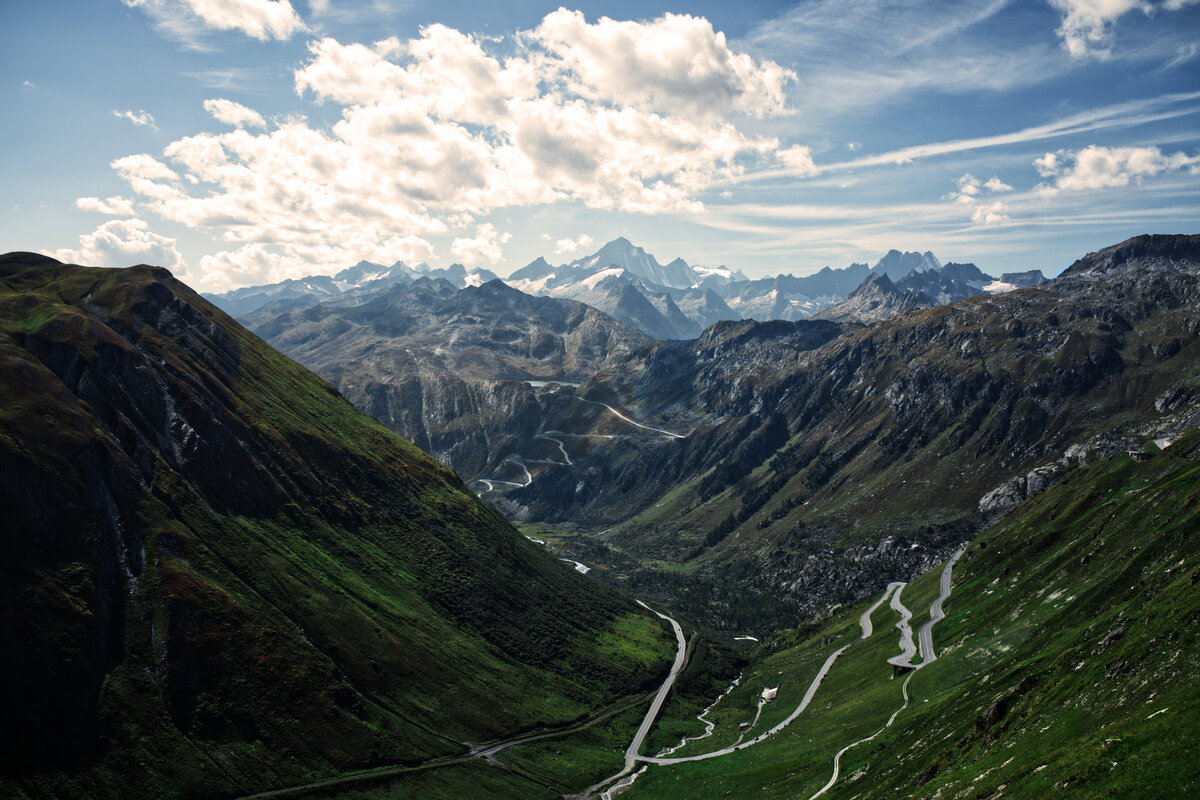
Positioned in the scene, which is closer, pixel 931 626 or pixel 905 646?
pixel 905 646

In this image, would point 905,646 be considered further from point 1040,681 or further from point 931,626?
point 1040,681

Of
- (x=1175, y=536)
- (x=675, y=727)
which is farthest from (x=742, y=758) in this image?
(x=1175, y=536)

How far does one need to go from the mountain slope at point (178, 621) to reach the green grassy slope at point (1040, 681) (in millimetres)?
62048

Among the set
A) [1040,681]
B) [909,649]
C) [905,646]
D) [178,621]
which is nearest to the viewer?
[1040,681]

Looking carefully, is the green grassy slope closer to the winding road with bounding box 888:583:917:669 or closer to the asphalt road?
the asphalt road

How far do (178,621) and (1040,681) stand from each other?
154 meters

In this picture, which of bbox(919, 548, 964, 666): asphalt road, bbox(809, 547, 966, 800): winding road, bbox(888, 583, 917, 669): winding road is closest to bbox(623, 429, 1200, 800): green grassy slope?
bbox(809, 547, 966, 800): winding road

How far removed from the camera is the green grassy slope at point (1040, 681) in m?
49.2

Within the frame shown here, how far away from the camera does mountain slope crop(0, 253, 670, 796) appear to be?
372ft

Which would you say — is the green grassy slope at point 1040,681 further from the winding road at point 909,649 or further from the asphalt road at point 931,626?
the asphalt road at point 931,626

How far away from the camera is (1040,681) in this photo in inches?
2832

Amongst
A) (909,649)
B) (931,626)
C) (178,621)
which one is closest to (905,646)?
(909,649)

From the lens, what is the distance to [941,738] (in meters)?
79.3

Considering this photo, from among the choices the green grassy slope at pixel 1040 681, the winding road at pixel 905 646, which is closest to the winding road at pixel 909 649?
the winding road at pixel 905 646
